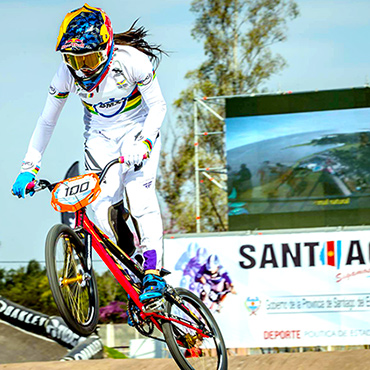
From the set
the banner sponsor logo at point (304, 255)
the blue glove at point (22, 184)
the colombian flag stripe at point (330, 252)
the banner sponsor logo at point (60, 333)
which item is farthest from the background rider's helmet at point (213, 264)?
the blue glove at point (22, 184)

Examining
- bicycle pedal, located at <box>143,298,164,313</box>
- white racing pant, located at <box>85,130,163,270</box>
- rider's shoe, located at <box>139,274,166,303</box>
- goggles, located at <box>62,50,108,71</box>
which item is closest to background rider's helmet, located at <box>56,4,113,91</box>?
goggles, located at <box>62,50,108,71</box>

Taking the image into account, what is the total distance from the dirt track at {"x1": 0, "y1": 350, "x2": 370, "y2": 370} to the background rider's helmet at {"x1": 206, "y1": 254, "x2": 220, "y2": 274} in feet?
9.87

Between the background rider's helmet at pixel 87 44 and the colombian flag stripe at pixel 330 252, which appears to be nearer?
the background rider's helmet at pixel 87 44

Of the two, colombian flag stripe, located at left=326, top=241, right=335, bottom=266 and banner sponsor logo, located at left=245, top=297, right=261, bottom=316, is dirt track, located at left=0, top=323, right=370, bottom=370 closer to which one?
banner sponsor logo, located at left=245, top=297, right=261, bottom=316

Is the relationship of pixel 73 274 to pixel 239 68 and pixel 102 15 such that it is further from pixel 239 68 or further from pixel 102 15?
pixel 239 68

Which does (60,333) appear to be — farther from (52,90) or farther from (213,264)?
(52,90)

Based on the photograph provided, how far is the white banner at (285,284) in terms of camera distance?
11117mm

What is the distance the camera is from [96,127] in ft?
20.9

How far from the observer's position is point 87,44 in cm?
577

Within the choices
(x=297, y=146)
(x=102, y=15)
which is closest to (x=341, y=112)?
(x=297, y=146)

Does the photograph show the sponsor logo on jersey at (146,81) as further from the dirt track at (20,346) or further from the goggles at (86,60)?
the dirt track at (20,346)

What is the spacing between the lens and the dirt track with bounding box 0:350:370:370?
25.8ft

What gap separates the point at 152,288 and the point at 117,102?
1.55 meters

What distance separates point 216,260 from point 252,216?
1.14m
